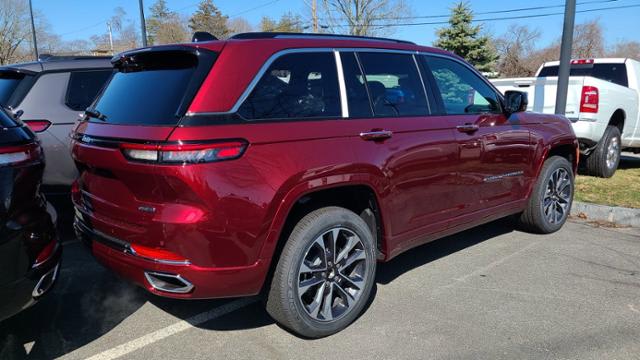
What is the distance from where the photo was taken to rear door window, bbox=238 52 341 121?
9.34ft

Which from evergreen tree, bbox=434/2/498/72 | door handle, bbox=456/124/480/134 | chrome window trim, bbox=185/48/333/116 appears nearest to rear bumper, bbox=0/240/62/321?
chrome window trim, bbox=185/48/333/116

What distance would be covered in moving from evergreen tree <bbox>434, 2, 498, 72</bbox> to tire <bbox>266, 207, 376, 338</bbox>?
30.0 metres

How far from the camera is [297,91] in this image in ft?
10.0

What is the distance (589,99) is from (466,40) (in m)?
26.0

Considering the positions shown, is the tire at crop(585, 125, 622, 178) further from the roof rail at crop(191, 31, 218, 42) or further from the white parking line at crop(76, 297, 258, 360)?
the roof rail at crop(191, 31, 218, 42)

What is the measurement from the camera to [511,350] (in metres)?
3.05

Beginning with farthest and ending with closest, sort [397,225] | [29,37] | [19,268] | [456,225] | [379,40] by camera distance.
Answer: [29,37] → [456,225] → [379,40] → [397,225] → [19,268]

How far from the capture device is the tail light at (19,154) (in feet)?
8.61

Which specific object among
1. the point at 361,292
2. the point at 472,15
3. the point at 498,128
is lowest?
the point at 361,292

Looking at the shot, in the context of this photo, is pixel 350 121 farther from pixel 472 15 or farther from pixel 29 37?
pixel 29 37

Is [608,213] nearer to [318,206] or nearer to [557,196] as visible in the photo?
[557,196]

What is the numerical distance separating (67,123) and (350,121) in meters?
3.15

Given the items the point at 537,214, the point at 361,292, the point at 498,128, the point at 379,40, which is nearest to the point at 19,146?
the point at 361,292

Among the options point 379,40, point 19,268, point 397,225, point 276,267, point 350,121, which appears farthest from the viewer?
point 379,40
